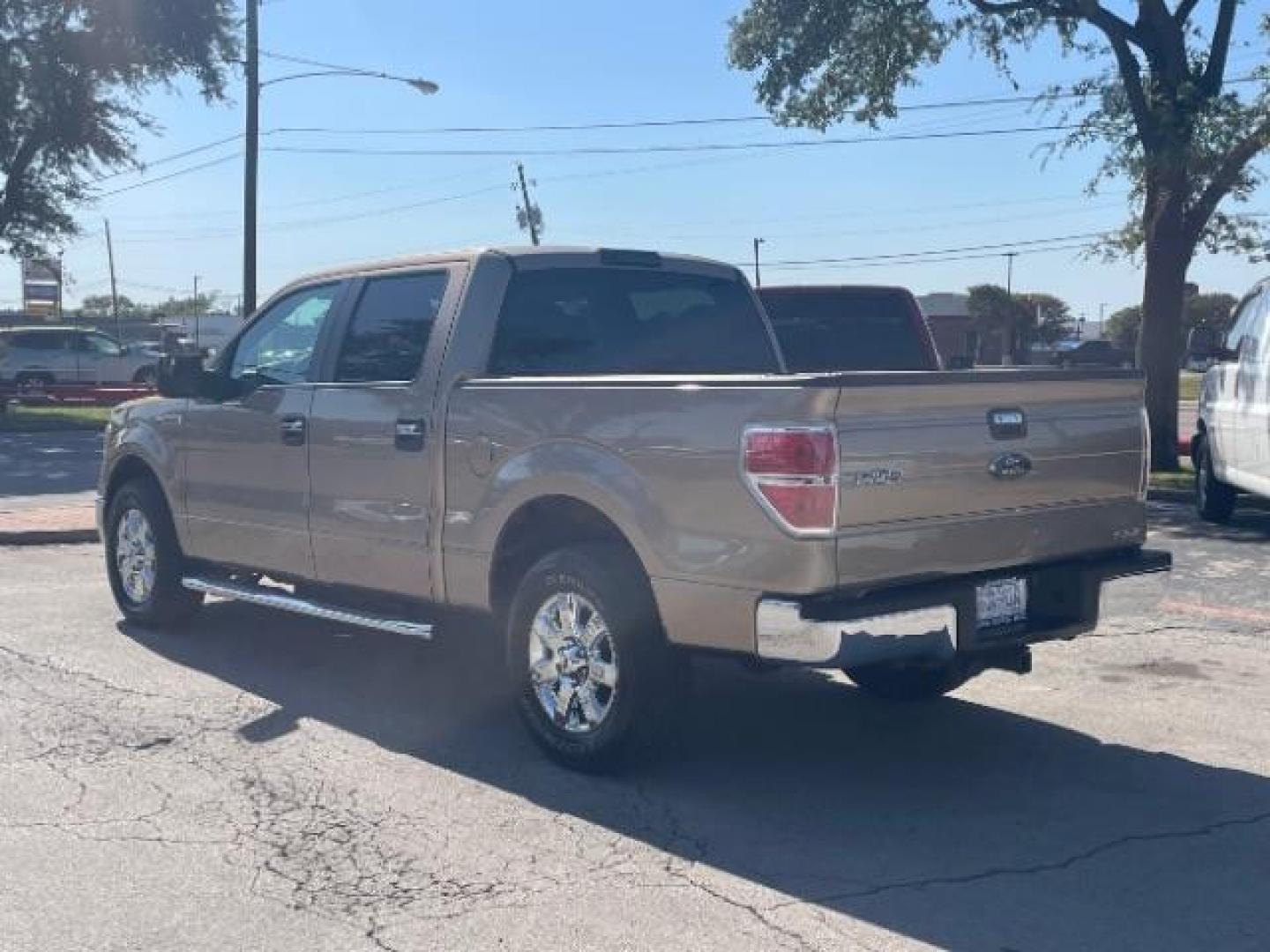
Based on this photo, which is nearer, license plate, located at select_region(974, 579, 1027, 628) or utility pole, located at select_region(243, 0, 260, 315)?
license plate, located at select_region(974, 579, 1027, 628)

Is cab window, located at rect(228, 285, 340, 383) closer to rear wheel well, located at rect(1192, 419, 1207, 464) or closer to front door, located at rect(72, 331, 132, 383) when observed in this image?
rear wheel well, located at rect(1192, 419, 1207, 464)

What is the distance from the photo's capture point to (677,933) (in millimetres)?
4055

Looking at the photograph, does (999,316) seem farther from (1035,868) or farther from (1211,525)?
(1035,868)

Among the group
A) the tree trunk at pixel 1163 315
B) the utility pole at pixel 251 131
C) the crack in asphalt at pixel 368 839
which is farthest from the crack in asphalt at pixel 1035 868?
the utility pole at pixel 251 131

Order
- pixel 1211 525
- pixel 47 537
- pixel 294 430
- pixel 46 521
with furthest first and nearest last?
pixel 1211 525 → pixel 46 521 → pixel 47 537 → pixel 294 430

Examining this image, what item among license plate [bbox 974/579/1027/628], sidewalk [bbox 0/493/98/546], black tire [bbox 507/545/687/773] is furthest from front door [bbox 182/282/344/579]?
sidewalk [bbox 0/493/98/546]

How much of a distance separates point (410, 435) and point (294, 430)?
0.91 metres

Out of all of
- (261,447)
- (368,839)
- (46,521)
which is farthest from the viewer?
(46,521)

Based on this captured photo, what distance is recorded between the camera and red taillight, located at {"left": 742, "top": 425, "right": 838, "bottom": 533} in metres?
4.68

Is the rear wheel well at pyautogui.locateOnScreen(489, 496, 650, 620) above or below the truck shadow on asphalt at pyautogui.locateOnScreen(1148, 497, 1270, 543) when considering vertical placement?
above

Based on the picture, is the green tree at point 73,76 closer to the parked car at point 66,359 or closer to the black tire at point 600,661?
the parked car at point 66,359

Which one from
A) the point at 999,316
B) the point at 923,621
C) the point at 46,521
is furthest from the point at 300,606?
the point at 999,316

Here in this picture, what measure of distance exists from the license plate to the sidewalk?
325 inches

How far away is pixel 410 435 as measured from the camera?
616 centimetres
